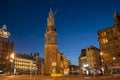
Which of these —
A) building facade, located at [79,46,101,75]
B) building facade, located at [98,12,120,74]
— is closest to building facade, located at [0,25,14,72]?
building facade, located at [79,46,101,75]

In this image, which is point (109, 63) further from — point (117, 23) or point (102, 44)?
point (117, 23)

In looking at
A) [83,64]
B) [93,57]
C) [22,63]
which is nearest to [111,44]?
[93,57]

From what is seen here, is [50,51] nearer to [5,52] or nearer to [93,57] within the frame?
[93,57]

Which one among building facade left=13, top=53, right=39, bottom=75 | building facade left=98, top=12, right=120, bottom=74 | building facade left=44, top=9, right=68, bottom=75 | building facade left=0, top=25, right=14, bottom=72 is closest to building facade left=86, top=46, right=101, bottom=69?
building facade left=98, top=12, right=120, bottom=74

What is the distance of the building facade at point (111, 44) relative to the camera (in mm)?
79188

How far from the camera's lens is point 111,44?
82125mm

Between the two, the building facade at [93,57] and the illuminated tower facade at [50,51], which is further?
the building facade at [93,57]

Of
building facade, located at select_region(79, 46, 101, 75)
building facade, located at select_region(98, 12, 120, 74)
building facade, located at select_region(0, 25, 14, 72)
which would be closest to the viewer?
building facade, located at select_region(98, 12, 120, 74)

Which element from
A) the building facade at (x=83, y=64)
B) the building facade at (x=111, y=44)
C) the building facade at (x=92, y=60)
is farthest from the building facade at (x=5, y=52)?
the building facade at (x=111, y=44)

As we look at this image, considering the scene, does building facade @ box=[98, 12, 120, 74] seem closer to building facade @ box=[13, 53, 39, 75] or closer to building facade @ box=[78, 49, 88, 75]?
building facade @ box=[78, 49, 88, 75]

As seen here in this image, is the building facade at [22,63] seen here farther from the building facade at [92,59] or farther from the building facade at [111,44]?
the building facade at [111,44]

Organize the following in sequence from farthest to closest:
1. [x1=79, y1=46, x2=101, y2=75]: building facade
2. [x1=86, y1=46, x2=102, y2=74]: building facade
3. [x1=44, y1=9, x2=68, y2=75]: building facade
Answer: [x1=86, y1=46, x2=102, y2=74]: building facade → [x1=79, y1=46, x2=101, y2=75]: building facade → [x1=44, y1=9, x2=68, y2=75]: building facade

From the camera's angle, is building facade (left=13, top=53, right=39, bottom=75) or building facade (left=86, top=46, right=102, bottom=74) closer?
building facade (left=86, top=46, right=102, bottom=74)

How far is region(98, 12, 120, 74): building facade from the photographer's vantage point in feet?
260
